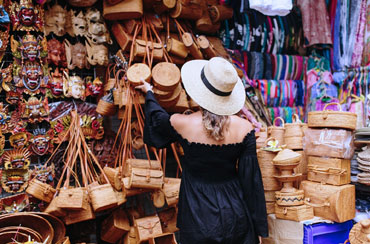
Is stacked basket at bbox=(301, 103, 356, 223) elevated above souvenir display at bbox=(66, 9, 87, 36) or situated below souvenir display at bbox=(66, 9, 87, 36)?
below

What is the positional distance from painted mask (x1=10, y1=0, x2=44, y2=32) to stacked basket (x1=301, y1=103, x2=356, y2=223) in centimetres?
257

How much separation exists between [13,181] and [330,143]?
105 inches

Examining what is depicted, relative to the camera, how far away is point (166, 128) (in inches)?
92.7

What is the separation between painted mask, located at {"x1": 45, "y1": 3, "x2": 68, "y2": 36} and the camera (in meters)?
3.16

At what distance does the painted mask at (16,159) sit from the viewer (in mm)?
2871

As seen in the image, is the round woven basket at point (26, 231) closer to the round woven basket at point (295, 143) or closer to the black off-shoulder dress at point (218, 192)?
the black off-shoulder dress at point (218, 192)

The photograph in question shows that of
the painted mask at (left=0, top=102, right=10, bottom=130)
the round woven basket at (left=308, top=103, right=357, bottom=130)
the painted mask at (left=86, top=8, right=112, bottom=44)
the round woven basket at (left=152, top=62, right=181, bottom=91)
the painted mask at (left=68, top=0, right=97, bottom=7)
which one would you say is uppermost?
the painted mask at (left=68, top=0, right=97, bottom=7)

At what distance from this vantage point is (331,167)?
2.80 meters

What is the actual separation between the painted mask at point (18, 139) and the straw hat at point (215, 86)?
1.60 m

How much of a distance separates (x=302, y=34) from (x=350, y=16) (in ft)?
2.06

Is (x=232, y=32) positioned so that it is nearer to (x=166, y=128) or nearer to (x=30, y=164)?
(x=166, y=128)

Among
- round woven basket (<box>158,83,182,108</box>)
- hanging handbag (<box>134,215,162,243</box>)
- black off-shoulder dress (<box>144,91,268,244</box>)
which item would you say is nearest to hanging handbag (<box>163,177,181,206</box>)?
hanging handbag (<box>134,215,162,243</box>)

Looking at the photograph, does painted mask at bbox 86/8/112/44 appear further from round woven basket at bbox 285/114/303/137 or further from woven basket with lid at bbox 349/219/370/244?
woven basket with lid at bbox 349/219/370/244

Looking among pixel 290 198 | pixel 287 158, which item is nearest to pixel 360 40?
pixel 287 158
